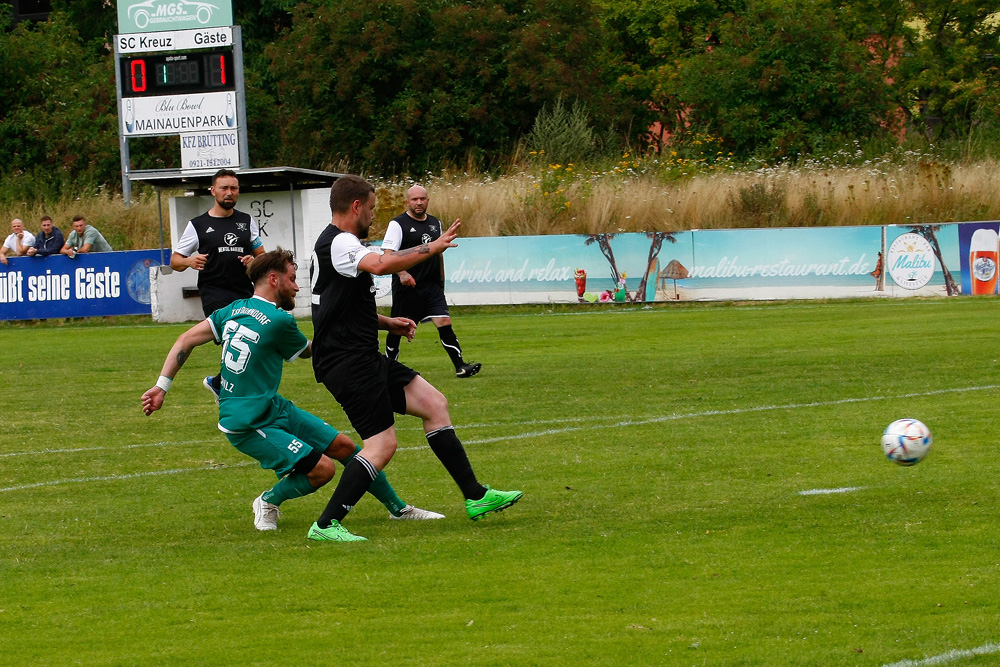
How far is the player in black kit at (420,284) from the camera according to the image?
14.0 meters

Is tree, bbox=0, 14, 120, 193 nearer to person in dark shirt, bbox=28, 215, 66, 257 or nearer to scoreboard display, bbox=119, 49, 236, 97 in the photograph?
scoreboard display, bbox=119, 49, 236, 97

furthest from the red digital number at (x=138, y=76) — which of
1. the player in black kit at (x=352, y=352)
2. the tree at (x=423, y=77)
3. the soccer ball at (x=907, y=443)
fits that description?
the soccer ball at (x=907, y=443)

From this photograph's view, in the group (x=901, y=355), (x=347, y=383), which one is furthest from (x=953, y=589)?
(x=901, y=355)

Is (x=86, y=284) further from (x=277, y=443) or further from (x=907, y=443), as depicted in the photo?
(x=907, y=443)

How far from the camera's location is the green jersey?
706 cm

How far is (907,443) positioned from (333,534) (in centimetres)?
333

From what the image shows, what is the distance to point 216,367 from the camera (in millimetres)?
16469

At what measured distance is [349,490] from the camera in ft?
22.4

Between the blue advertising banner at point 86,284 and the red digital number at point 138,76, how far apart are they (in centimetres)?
411

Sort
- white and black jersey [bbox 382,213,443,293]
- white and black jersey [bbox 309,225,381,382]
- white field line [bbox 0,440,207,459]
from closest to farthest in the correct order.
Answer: white and black jersey [bbox 309,225,381,382] < white field line [bbox 0,440,207,459] < white and black jersey [bbox 382,213,443,293]

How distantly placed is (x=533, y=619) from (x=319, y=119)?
39923 mm

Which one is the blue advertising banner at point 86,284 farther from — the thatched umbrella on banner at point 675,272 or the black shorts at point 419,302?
the black shorts at point 419,302

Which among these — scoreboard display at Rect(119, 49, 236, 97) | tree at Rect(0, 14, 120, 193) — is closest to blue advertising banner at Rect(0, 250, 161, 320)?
scoreboard display at Rect(119, 49, 236, 97)

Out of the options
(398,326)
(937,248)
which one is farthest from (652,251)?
(398,326)
